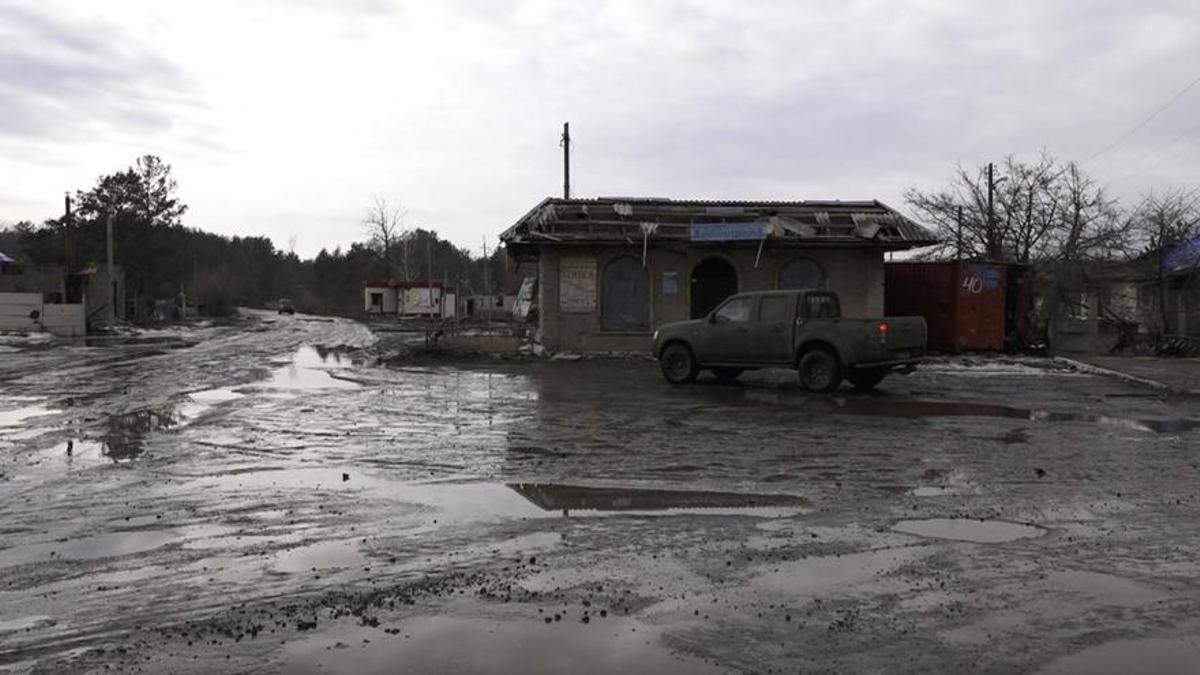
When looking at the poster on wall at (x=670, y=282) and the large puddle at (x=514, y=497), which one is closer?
the large puddle at (x=514, y=497)

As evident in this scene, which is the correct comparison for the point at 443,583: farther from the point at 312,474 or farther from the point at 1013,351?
the point at 1013,351

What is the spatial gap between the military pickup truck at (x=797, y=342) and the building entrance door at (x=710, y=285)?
852 centimetres

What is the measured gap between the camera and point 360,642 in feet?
14.5

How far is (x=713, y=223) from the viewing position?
25.4m

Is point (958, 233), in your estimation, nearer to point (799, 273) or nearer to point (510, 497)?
point (799, 273)

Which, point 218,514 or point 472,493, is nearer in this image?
point 218,514

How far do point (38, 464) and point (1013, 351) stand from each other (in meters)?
24.5

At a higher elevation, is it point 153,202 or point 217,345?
point 153,202

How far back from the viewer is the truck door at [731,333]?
17281 millimetres

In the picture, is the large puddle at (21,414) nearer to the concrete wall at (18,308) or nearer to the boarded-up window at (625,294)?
the boarded-up window at (625,294)

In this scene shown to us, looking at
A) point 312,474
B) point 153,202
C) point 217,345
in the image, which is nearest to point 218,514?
point 312,474

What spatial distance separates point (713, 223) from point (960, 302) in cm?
730

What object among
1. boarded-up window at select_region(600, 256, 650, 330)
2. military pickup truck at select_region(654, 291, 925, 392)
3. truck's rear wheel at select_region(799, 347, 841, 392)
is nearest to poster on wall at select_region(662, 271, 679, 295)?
boarded-up window at select_region(600, 256, 650, 330)

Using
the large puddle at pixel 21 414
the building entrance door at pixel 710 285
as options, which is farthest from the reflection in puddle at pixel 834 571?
the building entrance door at pixel 710 285
